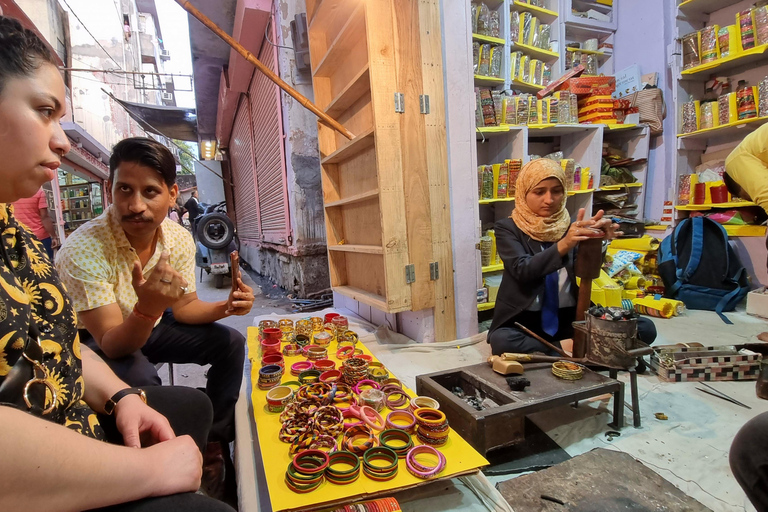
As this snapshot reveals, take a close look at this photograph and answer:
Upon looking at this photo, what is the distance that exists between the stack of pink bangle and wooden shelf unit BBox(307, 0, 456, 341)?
1.29 metres

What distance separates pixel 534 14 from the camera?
13.8ft

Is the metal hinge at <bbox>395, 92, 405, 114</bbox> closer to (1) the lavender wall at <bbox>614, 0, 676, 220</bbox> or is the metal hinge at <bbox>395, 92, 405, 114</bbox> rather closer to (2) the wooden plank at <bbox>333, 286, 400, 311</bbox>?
(2) the wooden plank at <bbox>333, 286, 400, 311</bbox>

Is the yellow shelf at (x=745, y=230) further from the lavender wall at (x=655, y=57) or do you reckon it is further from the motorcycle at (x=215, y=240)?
the motorcycle at (x=215, y=240)

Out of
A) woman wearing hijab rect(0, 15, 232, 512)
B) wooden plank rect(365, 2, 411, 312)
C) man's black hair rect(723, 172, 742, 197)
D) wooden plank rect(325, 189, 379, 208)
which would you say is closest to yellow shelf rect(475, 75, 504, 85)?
wooden plank rect(365, 2, 411, 312)

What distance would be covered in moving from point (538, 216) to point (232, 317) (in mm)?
3325

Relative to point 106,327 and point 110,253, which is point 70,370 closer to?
point 106,327

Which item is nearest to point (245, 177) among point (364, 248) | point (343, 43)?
point (343, 43)

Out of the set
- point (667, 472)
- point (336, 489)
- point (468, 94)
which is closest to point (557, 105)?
point (468, 94)

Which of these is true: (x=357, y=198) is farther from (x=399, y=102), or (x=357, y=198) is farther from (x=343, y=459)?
(x=343, y=459)

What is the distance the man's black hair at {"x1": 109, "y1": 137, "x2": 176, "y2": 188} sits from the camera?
142 cm

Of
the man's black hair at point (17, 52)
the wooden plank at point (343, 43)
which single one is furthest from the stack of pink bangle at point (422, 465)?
the wooden plank at point (343, 43)

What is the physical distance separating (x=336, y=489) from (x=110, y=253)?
1269 millimetres

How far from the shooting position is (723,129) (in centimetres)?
390

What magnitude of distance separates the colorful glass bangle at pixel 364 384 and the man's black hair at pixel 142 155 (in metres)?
1.22
